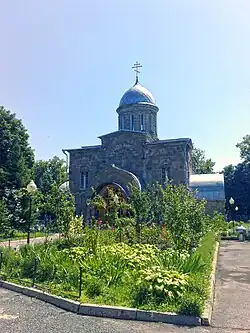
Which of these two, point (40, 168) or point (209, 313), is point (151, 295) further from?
point (40, 168)

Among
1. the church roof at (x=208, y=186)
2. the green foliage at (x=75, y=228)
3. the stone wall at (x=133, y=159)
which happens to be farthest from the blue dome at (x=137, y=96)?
the green foliage at (x=75, y=228)

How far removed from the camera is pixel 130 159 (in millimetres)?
28609

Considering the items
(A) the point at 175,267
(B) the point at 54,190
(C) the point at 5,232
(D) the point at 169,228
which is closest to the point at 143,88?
(C) the point at 5,232

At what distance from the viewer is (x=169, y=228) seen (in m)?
11.6

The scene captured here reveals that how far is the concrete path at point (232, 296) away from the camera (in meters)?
5.80

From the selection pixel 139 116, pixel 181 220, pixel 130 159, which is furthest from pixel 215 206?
pixel 181 220

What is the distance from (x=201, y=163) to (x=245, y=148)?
8.42 metres

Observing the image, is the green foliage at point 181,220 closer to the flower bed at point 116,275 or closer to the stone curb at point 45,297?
the flower bed at point 116,275

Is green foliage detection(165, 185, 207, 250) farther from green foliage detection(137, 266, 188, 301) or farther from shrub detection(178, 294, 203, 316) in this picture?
shrub detection(178, 294, 203, 316)

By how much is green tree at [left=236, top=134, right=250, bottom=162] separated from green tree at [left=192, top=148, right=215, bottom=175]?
574 centimetres

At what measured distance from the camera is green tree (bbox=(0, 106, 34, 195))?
2566 centimetres

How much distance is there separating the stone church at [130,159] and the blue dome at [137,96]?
0.35 ft

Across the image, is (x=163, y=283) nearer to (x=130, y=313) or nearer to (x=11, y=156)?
(x=130, y=313)

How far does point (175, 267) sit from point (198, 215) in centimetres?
561
